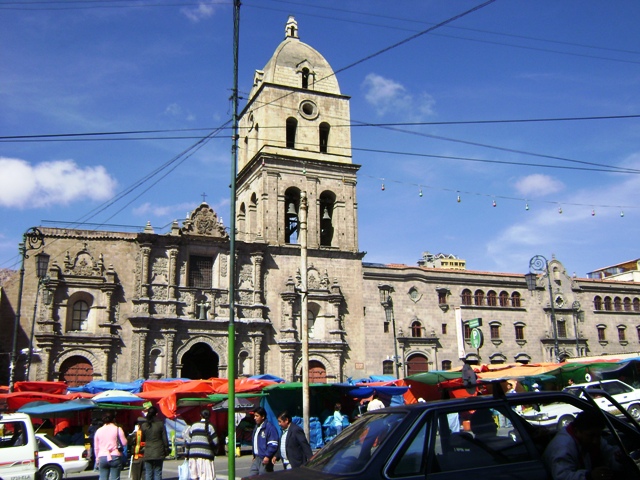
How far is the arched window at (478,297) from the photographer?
43.4 metres

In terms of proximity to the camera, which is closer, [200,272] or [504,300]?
[200,272]

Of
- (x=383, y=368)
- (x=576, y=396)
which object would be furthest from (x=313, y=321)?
(x=576, y=396)

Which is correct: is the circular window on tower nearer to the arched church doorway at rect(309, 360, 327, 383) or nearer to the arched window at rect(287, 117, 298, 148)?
the arched window at rect(287, 117, 298, 148)

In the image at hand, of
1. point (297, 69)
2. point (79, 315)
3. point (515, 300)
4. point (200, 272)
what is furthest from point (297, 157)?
point (515, 300)

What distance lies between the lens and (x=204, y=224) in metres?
34.9

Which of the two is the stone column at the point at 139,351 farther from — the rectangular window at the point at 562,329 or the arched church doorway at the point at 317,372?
the rectangular window at the point at 562,329

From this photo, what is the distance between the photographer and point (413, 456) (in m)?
5.34

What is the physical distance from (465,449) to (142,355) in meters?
28.0

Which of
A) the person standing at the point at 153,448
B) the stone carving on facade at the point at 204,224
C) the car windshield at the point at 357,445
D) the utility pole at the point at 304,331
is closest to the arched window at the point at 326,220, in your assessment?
the stone carving on facade at the point at 204,224

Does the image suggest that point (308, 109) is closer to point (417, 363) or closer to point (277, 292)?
point (277, 292)

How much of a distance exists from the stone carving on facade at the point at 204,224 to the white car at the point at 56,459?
725 inches

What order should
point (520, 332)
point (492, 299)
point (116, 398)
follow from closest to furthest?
point (116, 398), point (492, 299), point (520, 332)

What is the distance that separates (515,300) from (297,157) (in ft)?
62.0

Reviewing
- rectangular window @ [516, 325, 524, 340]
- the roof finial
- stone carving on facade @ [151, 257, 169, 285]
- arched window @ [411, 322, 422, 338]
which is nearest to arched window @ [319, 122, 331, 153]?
the roof finial
